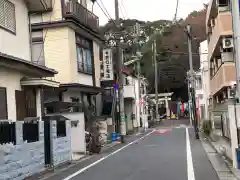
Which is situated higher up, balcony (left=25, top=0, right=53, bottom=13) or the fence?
balcony (left=25, top=0, right=53, bottom=13)

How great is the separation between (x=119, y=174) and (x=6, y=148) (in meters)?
3.97

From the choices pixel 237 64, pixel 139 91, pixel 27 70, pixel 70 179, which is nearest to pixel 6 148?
pixel 70 179

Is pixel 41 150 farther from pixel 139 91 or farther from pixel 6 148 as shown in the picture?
pixel 139 91

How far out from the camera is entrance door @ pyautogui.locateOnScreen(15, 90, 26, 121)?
1717cm

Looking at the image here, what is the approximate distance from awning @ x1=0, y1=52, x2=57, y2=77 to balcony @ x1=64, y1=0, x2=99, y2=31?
33.8ft

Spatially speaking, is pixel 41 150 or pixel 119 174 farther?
pixel 41 150

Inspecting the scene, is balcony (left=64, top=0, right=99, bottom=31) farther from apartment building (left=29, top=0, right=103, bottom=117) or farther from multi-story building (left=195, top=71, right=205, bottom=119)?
multi-story building (left=195, top=71, right=205, bottom=119)

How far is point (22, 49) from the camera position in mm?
18531

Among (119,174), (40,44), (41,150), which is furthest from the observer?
(40,44)

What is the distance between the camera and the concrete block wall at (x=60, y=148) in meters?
16.5

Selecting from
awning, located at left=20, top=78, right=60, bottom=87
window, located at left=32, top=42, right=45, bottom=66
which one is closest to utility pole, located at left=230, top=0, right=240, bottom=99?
awning, located at left=20, top=78, right=60, bottom=87

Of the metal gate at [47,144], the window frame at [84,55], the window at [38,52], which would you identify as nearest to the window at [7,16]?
the metal gate at [47,144]

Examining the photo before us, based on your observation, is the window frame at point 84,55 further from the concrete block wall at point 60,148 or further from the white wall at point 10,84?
the white wall at point 10,84

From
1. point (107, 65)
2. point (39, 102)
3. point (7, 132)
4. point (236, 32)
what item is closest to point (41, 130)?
point (7, 132)
